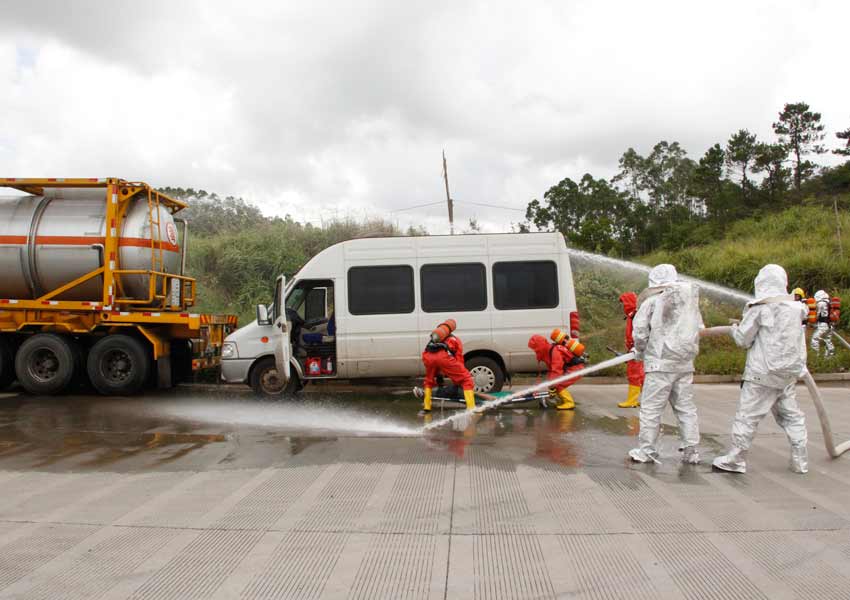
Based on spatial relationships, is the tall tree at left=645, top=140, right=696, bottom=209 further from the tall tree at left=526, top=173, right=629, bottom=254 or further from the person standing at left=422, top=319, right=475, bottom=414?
the person standing at left=422, top=319, right=475, bottom=414

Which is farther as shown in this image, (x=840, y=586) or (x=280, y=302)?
(x=280, y=302)

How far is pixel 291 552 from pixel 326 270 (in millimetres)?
6222

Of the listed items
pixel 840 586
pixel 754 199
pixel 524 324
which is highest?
pixel 754 199

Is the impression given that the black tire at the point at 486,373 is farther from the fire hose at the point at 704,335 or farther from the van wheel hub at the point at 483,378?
the fire hose at the point at 704,335

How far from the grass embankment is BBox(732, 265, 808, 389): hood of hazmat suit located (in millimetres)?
7298

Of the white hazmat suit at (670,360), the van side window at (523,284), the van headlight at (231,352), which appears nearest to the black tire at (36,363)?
the van headlight at (231,352)

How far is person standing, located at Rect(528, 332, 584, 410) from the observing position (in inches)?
333

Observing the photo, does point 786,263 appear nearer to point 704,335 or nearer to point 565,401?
point 565,401

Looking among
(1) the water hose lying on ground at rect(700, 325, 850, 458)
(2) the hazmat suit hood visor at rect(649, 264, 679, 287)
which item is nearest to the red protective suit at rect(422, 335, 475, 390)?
(2) the hazmat suit hood visor at rect(649, 264, 679, 287)

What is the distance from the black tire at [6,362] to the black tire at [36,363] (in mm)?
356

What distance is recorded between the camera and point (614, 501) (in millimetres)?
4684

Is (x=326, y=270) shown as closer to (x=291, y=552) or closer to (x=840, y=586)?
(x=291, y=552)

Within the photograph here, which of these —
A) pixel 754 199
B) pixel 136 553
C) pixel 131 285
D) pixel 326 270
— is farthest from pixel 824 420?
pixel 754 199

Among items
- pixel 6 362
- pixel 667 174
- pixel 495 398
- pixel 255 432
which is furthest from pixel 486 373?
pixel 667 174
